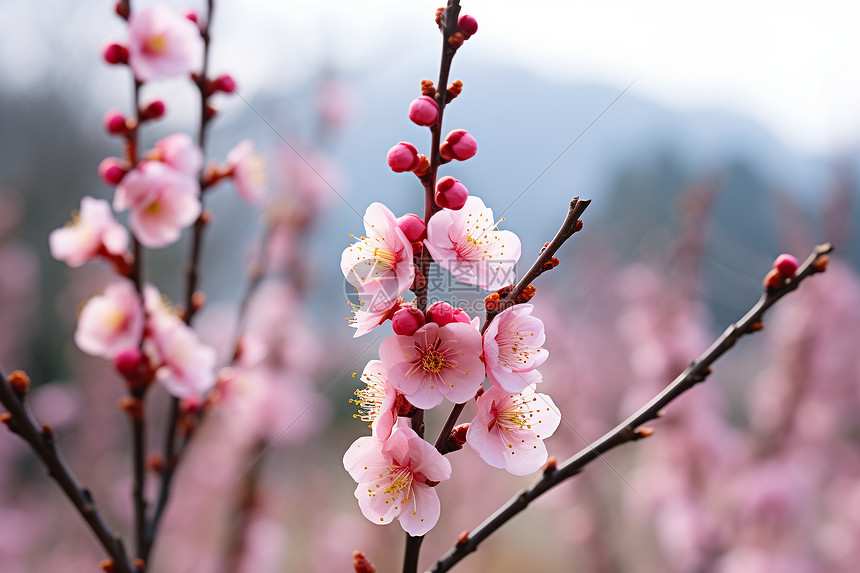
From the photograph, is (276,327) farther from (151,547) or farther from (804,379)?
(804,379)

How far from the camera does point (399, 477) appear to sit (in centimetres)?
53

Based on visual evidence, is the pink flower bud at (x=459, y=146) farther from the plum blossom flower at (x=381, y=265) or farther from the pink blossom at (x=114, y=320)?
the pink blossom at (x=114, y=320)

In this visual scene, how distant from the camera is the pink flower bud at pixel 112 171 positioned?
0.74 meters

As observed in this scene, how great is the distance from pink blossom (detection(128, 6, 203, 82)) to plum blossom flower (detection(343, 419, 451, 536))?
2.04 ft

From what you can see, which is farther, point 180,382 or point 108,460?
point 108,460

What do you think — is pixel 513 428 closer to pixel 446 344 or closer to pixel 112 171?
pixel 446 344

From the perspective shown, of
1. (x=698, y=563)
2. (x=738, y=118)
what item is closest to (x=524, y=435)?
(x=698, y=563)

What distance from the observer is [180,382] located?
764 mm

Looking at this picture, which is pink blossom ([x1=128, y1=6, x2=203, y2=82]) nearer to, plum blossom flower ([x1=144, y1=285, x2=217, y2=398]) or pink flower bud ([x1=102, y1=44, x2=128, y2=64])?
pink flower bud ([x1=102, y1=44, x2=128, y2=64])

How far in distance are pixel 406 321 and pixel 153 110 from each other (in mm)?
554

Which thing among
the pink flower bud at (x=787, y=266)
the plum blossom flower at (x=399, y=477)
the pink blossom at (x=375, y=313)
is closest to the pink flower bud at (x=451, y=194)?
the pink blossom at (x=375, y=313)

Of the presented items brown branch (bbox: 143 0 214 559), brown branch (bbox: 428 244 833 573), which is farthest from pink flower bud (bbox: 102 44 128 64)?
brown branch (bbox: 428 244 833 573)

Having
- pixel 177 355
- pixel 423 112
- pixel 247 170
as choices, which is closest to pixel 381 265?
pixel 423 112

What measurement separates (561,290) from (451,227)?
3670 mm
